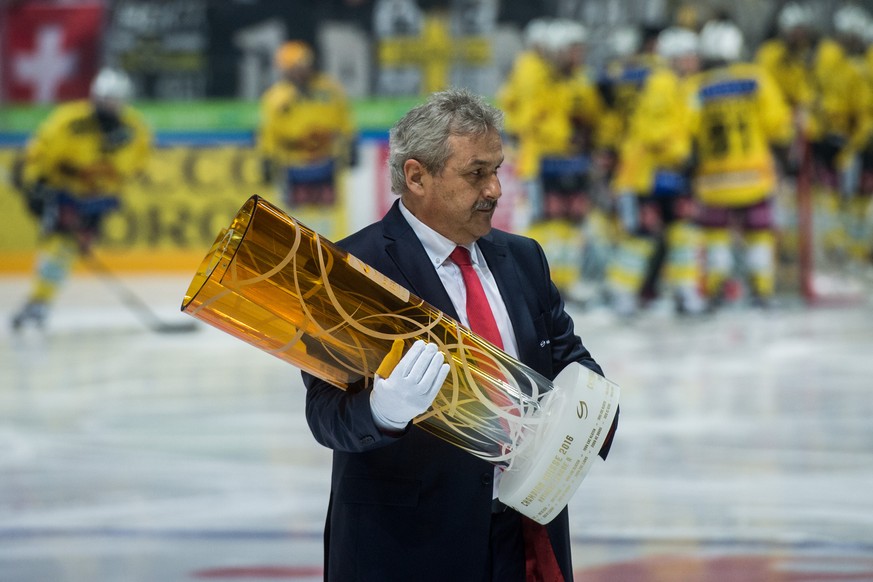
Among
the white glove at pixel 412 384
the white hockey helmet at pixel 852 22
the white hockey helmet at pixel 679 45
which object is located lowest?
the white glove at pixel 412 384

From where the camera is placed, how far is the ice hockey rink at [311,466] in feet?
10.4

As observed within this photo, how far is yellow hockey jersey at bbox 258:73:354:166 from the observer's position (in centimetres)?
927

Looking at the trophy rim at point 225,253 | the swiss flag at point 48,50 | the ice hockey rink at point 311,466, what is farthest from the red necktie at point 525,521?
the swiss flag at point 48,50

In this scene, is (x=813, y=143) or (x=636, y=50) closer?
(x=636, y=50)

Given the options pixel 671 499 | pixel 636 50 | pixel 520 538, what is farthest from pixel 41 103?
pixel 520 538

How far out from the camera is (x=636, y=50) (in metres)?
9.02

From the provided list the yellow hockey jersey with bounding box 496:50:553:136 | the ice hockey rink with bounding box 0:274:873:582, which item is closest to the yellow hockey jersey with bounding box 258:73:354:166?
the yellow hockey jersey with bounding box 496:50:553:136

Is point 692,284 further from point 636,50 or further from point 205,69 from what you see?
point 205,69

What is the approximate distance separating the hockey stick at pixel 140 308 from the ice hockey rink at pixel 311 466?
30.9 inches

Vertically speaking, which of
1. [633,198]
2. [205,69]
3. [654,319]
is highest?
[205,69]

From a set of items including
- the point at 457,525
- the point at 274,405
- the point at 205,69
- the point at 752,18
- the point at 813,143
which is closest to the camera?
the point at 457,525

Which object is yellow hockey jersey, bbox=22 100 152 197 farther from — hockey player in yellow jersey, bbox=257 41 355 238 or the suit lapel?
the suit lapel

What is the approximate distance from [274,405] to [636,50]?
471 cm

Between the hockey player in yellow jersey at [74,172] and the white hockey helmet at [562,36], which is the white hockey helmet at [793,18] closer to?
the white hockey helmet at [562,36]
